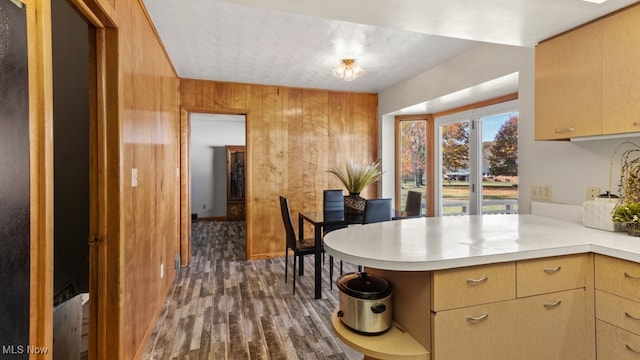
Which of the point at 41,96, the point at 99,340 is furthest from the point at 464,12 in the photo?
the point at 99,340

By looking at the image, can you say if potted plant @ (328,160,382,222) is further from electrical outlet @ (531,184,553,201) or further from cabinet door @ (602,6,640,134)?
cabinet door @ (602,6,640,134)

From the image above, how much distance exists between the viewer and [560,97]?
201cm

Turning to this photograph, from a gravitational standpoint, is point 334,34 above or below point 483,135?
above

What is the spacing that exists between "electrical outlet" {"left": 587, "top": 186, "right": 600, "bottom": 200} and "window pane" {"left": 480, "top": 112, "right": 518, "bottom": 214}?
3.72ft

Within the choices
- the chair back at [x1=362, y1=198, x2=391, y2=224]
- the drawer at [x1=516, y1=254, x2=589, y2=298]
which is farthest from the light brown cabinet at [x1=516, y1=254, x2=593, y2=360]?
the chair back at [x1=362, y1=198, x2=391, y2=224]

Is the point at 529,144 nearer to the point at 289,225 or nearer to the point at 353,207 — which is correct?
the point at 353,207

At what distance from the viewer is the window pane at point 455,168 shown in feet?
13.1

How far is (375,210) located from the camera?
10.1 ft

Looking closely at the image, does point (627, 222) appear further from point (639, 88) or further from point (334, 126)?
point (334, 126)

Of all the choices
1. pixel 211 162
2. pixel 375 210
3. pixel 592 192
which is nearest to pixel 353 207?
pixel 375 210

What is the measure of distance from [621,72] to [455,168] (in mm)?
2518

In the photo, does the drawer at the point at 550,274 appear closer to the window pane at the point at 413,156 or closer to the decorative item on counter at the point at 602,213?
the decorative item on counter at the point at 602,213

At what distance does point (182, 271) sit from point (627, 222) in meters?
4.18

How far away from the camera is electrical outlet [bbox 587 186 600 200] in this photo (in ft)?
6.86
